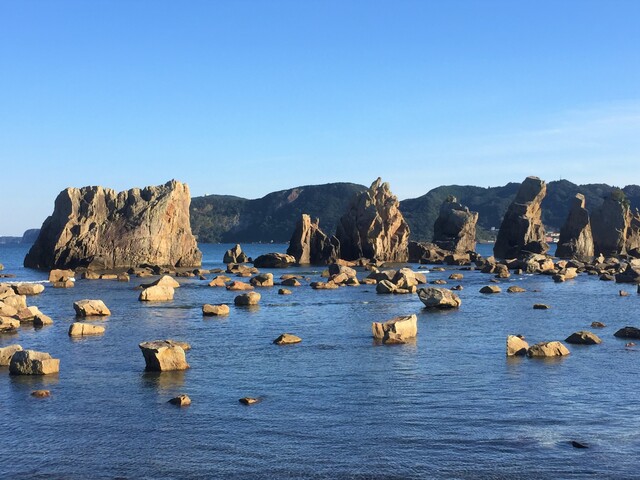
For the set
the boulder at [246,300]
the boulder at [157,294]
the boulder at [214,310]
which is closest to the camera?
the boulder at [214,310]

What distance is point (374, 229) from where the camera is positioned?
16250cm

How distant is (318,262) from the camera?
160250 millimetres

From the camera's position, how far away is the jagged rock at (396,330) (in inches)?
1639

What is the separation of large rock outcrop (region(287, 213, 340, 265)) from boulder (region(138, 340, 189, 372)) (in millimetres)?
123613

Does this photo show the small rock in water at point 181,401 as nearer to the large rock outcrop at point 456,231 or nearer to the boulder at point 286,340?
the boulder at point 286,340

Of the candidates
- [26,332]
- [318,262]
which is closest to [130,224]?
[318,262]

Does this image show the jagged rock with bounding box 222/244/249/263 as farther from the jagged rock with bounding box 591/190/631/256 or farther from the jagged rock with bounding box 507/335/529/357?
the jagged rock with bounding box 507/335/529/357

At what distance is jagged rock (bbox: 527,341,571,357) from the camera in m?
36.2

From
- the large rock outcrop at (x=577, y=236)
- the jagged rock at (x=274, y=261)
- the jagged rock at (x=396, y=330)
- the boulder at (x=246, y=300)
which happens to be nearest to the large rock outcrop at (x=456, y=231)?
the large rock outcrop at (x=577, y=236)

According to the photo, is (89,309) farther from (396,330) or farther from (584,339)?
(584,339)

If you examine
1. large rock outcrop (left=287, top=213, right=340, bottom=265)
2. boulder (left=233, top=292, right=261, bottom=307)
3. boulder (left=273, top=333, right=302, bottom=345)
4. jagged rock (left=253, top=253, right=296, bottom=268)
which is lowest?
boulder (left=273, top=333, right=302, bottom=345)

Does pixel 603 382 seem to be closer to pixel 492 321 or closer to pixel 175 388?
pixel 175 388

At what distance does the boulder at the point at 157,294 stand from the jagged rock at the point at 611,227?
13476 cm

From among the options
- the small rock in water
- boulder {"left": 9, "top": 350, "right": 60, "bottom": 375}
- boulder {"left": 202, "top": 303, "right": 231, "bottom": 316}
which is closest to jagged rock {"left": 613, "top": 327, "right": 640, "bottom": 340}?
the small rock in water
